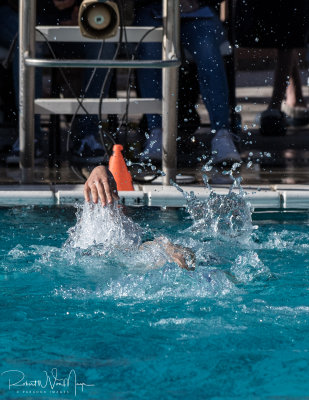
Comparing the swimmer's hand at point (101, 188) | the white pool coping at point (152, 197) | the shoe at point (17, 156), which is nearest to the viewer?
the swimmer's hand at point (101, 188)

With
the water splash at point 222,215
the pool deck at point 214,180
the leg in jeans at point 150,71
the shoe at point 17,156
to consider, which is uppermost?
the leg in jeans at point 150,71

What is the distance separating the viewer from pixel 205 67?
596 centimetres

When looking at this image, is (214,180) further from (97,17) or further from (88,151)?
(97,17)

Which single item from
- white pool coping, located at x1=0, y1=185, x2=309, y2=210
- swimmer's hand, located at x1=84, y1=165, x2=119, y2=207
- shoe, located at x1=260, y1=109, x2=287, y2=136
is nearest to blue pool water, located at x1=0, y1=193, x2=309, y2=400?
swimmer's hand, located at x1=84, y1=165, x2=119, y2=207

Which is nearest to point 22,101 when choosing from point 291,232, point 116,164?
point 116,164

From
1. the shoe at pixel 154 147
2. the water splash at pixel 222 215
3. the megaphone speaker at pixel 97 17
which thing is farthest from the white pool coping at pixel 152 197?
the megaphone speaker at pixel 97 17

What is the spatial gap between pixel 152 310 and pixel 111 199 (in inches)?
27.5

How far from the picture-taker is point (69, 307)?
10.3 feet

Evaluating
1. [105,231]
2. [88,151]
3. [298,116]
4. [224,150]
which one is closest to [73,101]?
[88,151]

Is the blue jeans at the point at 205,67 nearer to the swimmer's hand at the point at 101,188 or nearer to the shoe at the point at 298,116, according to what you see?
the swimmer's hand at the point at 101,188

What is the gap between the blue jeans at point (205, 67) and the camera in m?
5.91

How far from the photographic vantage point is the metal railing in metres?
5.03

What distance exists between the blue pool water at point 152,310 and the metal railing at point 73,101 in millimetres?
755
